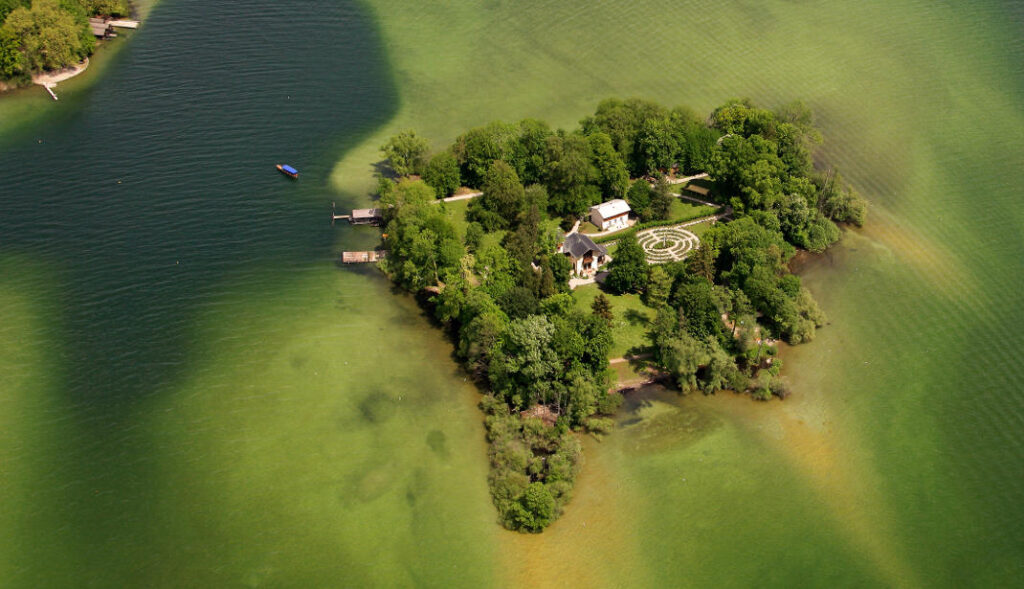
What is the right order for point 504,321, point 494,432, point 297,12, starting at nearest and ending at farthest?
point 494,432, point 504,321, point 297,12

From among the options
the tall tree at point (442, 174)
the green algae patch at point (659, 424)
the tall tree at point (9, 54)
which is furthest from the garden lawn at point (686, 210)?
the tall tree at point (9, 54)

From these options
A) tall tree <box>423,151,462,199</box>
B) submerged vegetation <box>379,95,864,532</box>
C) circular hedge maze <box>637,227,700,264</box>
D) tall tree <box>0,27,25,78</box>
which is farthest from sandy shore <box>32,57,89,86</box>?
circular hedge maze <box>637,227,700,264</box>

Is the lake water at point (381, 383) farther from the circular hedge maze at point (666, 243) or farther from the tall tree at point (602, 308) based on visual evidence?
the circular hedge maze at point (666, 243)

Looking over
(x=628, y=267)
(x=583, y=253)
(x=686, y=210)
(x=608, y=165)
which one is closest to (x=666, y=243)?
(x=686, y=210)

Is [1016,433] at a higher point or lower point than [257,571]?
higher

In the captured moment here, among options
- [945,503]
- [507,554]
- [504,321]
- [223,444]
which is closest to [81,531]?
[223,444]

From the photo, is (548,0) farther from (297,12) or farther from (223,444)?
(223,444)
